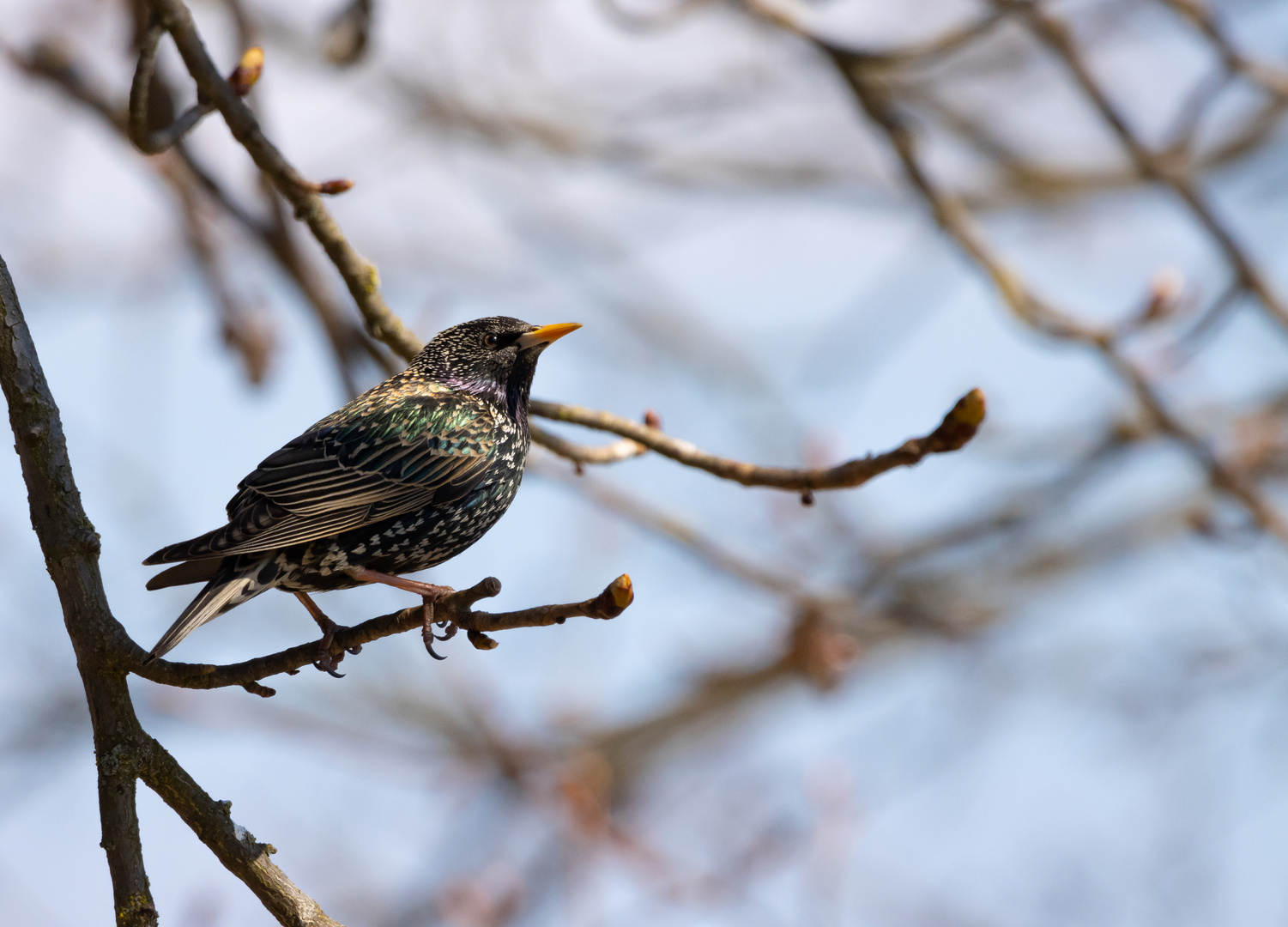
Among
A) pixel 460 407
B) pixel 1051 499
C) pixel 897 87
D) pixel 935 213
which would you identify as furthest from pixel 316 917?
pixel 897 87

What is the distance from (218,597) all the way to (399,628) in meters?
0.78

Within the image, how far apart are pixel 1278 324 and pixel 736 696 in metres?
5.61

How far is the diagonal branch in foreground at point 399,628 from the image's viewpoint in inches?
97.3

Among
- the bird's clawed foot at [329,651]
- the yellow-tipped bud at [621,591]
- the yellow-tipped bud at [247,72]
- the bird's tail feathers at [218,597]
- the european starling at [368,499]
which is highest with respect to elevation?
the yellow-tipped bud at [247,72]

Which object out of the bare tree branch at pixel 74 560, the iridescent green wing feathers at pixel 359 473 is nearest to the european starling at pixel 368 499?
the iridescent green wing feathers at pixel 359 473

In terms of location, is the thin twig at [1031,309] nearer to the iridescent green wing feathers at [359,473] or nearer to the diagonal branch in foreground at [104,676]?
the iridescent green wing feathers at [359,473]

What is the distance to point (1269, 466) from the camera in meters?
9.16

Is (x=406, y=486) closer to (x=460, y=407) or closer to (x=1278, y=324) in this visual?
(x=460, y=407)

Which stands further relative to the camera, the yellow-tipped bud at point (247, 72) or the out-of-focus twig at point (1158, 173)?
the out-of-focus twig at point (1158, 173)

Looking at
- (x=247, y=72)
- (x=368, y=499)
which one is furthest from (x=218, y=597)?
(x=247, y=72)

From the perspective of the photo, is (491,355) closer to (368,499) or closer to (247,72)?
(368,499)

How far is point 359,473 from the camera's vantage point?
3850 mm

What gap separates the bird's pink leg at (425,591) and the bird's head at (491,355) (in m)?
0.88

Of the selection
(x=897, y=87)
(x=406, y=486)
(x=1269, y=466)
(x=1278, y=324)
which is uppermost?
(x=897, y=87)
